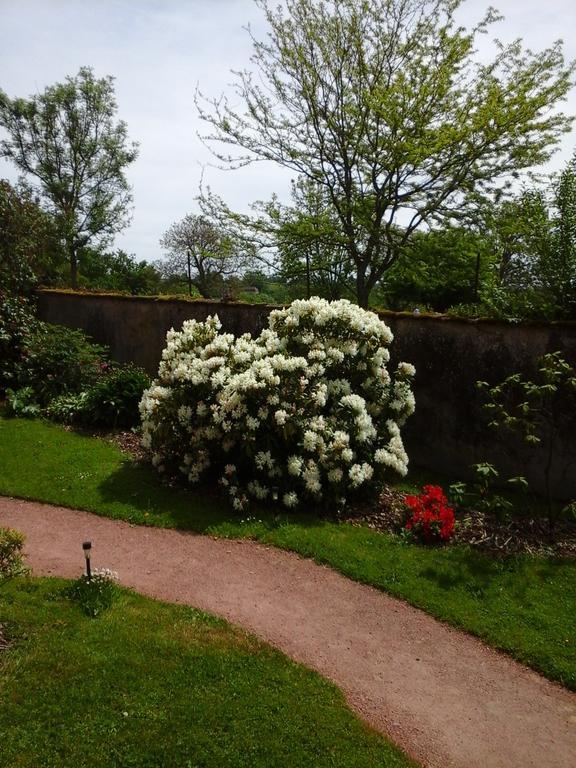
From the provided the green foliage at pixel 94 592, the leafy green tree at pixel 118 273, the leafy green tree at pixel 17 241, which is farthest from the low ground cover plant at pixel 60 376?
the leafy green tree at pixel 118 273

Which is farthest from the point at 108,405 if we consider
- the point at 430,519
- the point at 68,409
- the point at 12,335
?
the point at 430,519

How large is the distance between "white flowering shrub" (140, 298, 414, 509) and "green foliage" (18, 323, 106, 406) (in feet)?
12.5

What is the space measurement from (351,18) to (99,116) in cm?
2161

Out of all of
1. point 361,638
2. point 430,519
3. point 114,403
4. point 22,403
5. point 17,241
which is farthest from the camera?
point 17,241

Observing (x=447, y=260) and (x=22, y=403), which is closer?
(x=22, y=403)

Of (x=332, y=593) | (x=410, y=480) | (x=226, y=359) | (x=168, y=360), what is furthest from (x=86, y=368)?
(x=332, y=593)

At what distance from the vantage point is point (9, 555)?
399 centimetres

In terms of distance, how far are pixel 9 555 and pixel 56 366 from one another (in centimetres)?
738

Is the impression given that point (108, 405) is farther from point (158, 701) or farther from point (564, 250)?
point (564, 250)

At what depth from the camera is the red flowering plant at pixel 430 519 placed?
5828mm

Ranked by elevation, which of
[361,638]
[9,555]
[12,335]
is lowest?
[361,638]

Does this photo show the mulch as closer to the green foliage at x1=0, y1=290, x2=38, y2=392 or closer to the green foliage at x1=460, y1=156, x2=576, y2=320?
the green foliage at x1=460, y1=156, x2=576, y2=320

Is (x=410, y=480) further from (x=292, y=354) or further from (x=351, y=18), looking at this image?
(x=351, y=18)

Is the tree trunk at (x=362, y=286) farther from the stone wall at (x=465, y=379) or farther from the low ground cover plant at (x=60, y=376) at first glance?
the low ground cover plant at (x=60, y=376)
